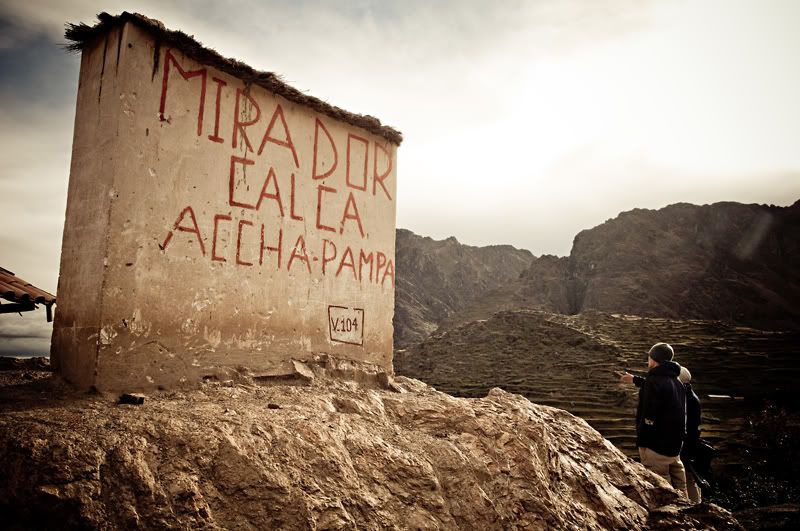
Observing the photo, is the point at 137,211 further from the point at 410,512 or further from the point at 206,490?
the point at 410,512

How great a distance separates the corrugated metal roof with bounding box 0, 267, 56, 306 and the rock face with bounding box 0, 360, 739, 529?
2.02 meters

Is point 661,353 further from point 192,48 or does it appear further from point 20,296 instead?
point 20,296

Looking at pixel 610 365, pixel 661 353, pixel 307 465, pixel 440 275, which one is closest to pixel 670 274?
pixel 440 275

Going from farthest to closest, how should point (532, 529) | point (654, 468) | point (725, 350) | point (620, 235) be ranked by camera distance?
point (620, 235) → point (725, 350) → point (654, 468) → point (532, 529)

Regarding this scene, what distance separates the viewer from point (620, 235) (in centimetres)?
4806

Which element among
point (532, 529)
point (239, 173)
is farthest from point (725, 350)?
point (239, 173)

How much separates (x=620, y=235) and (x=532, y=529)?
48.7 m

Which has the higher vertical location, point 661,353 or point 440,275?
point 440,275

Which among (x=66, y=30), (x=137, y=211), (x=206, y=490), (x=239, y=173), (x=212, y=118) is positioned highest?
(x=66, y=30)

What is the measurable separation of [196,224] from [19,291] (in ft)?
11.3

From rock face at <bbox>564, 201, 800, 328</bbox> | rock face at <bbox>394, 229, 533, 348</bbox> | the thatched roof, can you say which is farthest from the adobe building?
rock face at <bbox>394, 229, 533, 348</bbox>

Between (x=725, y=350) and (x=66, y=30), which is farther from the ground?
(x=66, y=30)

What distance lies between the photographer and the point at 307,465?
3.32 m

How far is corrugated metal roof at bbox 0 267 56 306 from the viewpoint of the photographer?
19.4 feet
